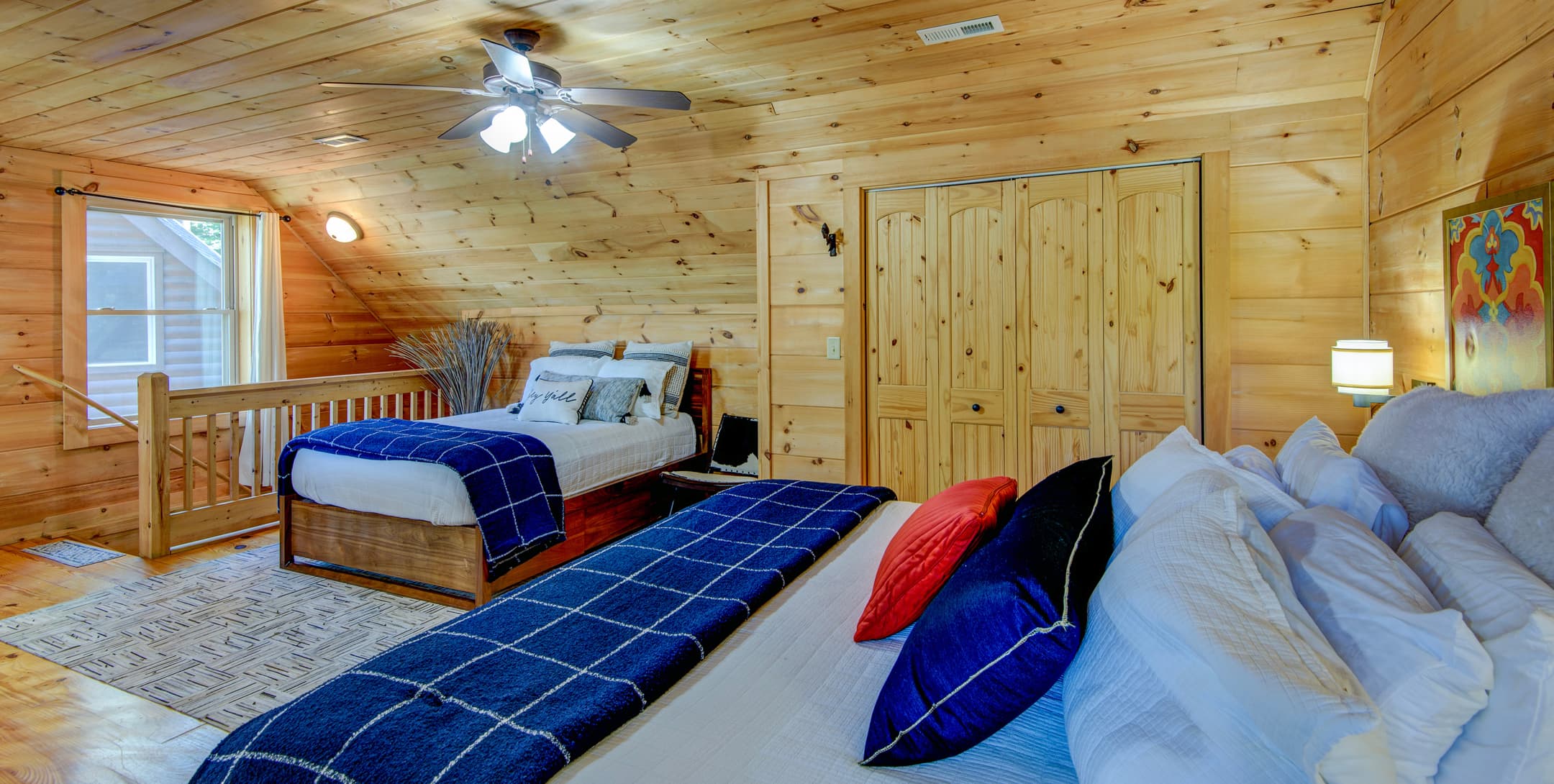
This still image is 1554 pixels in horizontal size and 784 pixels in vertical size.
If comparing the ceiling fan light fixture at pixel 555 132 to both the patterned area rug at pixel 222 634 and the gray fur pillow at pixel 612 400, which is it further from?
the patterned area rug at pixel 222 634

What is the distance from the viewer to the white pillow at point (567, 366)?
4.70 m

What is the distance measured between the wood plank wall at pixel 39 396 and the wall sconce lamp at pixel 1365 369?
6098 mm

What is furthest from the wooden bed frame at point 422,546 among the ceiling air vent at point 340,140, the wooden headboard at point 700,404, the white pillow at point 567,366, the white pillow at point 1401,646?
the white pillow at point 1401,646

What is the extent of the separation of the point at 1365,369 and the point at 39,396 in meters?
6.17

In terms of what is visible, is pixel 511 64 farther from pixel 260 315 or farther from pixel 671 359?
pixel 260 315

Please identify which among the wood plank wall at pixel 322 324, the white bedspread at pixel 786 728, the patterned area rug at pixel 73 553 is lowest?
the patterned area rug at pixel 73 553

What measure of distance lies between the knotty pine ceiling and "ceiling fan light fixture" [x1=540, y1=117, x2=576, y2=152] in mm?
262

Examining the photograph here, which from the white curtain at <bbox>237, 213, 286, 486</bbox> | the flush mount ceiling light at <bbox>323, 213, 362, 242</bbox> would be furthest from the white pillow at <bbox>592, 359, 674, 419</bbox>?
the white curtain at <bbox>237, 213, 286, 486</bbox>

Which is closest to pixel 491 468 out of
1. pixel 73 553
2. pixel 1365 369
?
pixel 73 553

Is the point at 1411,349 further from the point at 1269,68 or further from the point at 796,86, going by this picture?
the point at 796,86

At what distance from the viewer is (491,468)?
10.8 feet

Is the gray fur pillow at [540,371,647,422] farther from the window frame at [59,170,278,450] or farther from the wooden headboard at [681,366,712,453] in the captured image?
the window frame at [59,170,278,450]

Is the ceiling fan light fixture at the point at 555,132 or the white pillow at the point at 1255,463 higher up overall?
the ceiling fan light fixture at the point at 555,132

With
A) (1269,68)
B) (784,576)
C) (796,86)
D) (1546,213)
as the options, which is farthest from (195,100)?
(1546,213)
